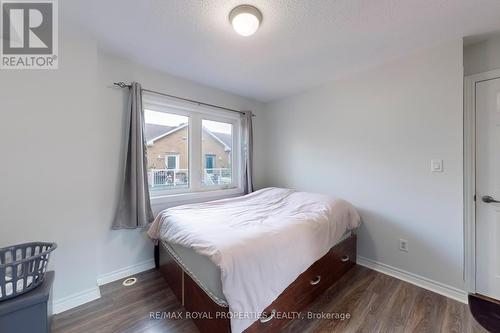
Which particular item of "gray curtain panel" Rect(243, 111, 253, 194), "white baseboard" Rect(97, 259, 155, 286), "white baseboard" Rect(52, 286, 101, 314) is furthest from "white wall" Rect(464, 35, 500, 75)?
"white baseboard" Rect(52, 286, 101, 314)

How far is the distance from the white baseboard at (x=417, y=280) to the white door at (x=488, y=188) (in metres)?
0.23

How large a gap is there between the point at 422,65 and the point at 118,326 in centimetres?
350

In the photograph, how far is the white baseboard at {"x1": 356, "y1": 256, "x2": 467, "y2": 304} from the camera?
72.5 inches

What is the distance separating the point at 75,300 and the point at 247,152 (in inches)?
99.6

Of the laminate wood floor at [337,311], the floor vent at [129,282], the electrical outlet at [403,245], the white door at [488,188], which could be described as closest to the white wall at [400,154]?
the electrical outlet at [403,245]

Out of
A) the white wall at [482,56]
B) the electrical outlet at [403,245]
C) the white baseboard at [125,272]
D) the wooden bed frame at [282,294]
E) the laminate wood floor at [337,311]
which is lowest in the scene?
the laminate wood floor at [337,311]

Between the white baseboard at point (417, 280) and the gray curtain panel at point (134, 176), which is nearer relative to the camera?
the white baseboard at point (417, 280)

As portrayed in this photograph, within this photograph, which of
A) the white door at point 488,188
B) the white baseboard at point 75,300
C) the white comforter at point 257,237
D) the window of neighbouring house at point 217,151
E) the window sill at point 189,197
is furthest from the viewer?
the window of neighbouring house at point 217,151

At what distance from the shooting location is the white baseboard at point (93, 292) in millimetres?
1683

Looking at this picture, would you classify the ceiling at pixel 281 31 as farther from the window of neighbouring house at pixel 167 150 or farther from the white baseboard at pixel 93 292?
the white baseboard at pixel 93 292

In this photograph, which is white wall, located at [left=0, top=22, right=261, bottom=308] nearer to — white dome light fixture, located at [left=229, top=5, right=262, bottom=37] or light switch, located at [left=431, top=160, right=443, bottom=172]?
white dome light fixture, located at [left=229, top=5, right=262, bottom=37]

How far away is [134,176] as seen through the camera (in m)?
2.16

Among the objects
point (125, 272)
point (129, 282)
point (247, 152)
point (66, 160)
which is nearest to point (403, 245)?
point (247, 152)

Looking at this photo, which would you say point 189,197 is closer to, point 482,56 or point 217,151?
point 217,151
